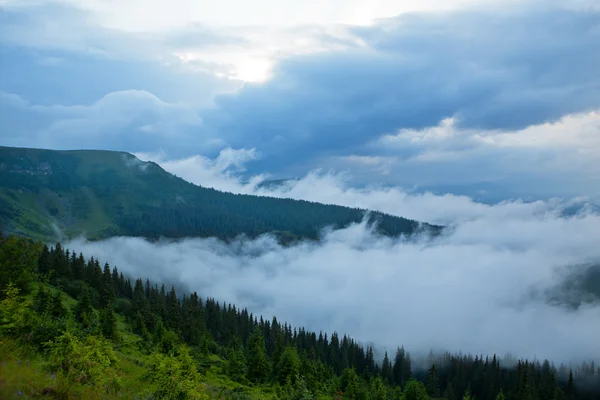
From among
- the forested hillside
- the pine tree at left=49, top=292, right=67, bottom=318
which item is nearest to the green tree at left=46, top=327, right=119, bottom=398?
the forested hillside

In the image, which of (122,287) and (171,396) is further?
(122,287)

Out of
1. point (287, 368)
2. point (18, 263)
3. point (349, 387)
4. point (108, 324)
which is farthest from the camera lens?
point (349, 387)

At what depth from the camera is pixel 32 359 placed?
21.7m

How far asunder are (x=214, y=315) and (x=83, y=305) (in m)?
85.5

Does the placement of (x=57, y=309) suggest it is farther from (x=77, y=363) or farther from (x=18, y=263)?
(x=77, y=363)

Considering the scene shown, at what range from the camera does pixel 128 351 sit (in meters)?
67.8

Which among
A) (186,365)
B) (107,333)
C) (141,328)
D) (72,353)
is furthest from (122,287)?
(72,353)

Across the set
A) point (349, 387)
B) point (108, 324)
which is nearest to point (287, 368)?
point (349, 387)

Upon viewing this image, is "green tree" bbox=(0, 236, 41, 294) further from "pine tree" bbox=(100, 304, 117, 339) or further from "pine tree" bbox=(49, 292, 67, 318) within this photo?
"pine tree" bbox=(100, 304, 117, 339)

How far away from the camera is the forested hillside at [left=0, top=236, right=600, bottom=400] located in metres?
20.7

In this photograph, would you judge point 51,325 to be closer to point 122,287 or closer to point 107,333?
point 107,333

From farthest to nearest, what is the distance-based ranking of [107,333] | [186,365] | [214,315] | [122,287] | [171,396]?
1. [214,315]
2. [122,287]
3. [107,333]
4. [186,365]
5. [171,396]

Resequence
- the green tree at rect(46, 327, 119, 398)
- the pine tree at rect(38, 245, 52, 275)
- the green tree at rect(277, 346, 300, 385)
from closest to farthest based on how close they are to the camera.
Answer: the green tree at rect(46, 327, 119, 398) → the green tree at rect(277, 346, 300, 385) → the pine tree at rect(38, 245, 52, 275)

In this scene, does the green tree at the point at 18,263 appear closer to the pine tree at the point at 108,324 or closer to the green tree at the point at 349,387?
the pine tree at the point at 108,324
